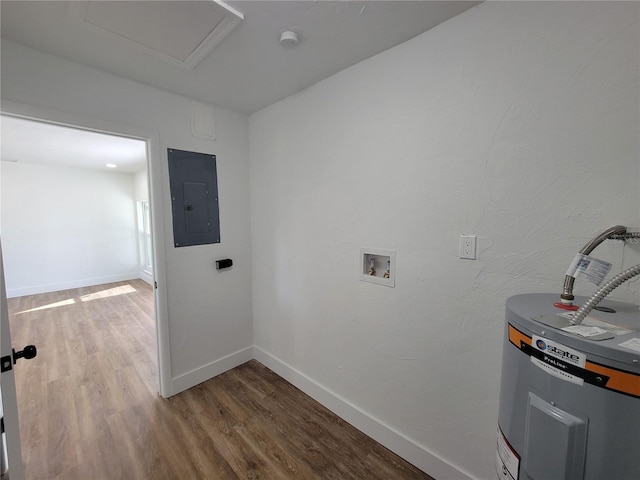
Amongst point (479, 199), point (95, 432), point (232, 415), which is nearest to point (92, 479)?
point (95, 432)

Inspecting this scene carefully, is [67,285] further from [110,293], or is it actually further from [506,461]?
[506,461]

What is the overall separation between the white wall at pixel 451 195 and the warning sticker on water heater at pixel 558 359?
52 centimetres

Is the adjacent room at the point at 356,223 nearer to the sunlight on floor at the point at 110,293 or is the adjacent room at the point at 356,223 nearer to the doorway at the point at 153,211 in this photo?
the doorway at the point at 153,211

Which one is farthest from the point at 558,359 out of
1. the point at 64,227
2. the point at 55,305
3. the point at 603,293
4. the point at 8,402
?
the point at 64,227

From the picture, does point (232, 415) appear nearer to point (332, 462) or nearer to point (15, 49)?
point (332, 462)

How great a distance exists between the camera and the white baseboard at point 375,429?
1468 mm

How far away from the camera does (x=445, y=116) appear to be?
4.46ft

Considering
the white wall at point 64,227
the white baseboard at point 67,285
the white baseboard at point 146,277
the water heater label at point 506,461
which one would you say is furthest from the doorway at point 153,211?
the white baseboard at point 67,285

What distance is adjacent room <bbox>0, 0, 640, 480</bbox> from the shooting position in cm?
97

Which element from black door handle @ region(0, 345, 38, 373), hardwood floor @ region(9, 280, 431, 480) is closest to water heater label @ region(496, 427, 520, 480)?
hardwood floor @ region(9, 280, 431, 480)

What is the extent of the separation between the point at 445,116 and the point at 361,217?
29.0 inches

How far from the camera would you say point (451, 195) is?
136 centimetres

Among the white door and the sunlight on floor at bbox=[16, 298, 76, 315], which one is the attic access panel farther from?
the sunlight on floor at bbox=[16, 298, 76, 315]

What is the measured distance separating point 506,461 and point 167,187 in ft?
8.21
